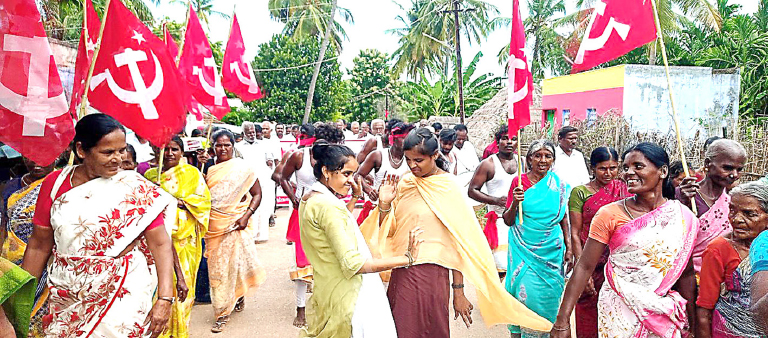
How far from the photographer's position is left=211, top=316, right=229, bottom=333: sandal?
5.19 m

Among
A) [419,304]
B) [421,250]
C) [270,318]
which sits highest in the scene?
[421,250]

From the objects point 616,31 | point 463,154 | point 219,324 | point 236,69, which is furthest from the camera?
point 463,154

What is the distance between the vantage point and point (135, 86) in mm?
3852

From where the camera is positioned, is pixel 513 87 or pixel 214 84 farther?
pixel 214 84

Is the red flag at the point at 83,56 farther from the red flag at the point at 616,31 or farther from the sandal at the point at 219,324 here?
the red flag at the point at 616,31

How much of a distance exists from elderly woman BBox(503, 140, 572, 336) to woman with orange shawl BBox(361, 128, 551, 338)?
514mm

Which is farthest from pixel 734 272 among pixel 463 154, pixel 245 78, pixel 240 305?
pixel 463 154

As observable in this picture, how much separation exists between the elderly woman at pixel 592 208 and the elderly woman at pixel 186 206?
284 cm

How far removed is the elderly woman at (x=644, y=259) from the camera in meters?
2.85

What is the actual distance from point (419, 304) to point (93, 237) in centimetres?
177

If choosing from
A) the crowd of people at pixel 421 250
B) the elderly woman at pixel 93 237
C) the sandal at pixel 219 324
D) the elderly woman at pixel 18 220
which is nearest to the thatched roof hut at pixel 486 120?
the sandal at pixel 219 324

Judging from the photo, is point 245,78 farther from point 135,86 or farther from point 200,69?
point 135,86

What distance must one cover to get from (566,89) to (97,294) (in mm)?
20126

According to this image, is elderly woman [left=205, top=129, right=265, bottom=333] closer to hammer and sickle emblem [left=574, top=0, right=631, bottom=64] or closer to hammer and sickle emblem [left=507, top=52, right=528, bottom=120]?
hammer and sickle emblem [left=507, top=52, right=528, bottom=120]
